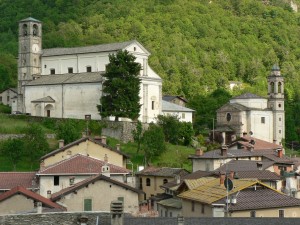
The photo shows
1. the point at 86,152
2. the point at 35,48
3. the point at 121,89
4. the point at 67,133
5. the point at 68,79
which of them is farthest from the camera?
the point at 35,48

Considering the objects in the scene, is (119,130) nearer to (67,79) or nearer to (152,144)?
(152,144)

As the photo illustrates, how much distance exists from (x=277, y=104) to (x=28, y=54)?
33657 millimetres

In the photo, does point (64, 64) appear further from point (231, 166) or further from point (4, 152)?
point (231, 166)

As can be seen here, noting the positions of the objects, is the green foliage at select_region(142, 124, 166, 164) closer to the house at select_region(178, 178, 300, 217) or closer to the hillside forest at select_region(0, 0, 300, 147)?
A: the house at select_region(178, 178, 300, 217)

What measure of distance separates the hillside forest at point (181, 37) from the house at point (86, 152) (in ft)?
216

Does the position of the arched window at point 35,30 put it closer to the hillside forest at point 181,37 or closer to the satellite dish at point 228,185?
the hillside forest at point 181,37

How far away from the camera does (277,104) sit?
294 feet

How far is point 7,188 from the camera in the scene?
4188cm

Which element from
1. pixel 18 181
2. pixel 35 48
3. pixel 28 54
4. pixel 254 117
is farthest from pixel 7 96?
pixel 18 181

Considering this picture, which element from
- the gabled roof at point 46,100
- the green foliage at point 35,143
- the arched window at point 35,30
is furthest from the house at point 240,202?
the arched window at point 35,30

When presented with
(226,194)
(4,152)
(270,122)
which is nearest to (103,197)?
(226,194)

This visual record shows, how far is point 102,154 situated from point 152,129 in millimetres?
15163

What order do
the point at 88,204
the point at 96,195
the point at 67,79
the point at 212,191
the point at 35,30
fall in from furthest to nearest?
1. the point at 35,30
2. the point at 67,79
3. the point at 96,195
4. the point at 88,204
5. the point at 212,191

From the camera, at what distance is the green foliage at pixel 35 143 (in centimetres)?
5838
